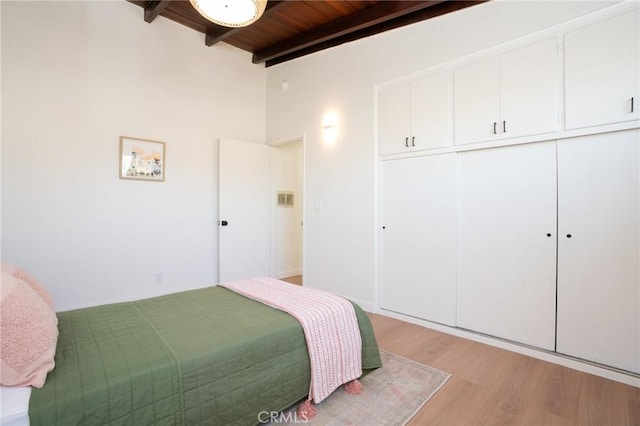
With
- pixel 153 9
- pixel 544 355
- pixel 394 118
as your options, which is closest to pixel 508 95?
pixel 394 118

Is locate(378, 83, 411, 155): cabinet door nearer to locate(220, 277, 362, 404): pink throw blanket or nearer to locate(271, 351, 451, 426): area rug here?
locate(220, 277, 362, 404): pink throw blanket

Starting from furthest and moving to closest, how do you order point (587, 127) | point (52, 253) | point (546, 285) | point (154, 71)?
point (154, 71), point (52, 253), point (546, 285), point (587, 127)

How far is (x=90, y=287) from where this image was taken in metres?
3.23

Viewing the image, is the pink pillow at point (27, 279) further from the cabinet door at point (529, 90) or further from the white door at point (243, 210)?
the cabinet door at point (529, 90)

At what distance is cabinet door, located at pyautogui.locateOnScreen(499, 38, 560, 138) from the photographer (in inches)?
88.9

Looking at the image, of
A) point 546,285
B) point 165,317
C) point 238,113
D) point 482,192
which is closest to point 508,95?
point 482,192

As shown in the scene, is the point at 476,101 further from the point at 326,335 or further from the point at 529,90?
the point at 326,335

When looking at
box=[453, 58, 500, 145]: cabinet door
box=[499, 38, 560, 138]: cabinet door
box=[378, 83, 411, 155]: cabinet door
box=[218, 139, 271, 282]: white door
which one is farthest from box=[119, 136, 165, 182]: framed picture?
box=[499, 38, 560, 138]: cabinet door

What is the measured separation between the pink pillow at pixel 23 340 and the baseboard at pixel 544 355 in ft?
9.05

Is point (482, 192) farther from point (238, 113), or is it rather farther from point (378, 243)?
point (238, 113)

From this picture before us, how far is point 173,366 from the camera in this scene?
126cm

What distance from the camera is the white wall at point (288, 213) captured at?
476 cm

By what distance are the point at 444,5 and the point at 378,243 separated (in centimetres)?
232

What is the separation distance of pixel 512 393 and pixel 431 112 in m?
2.30
